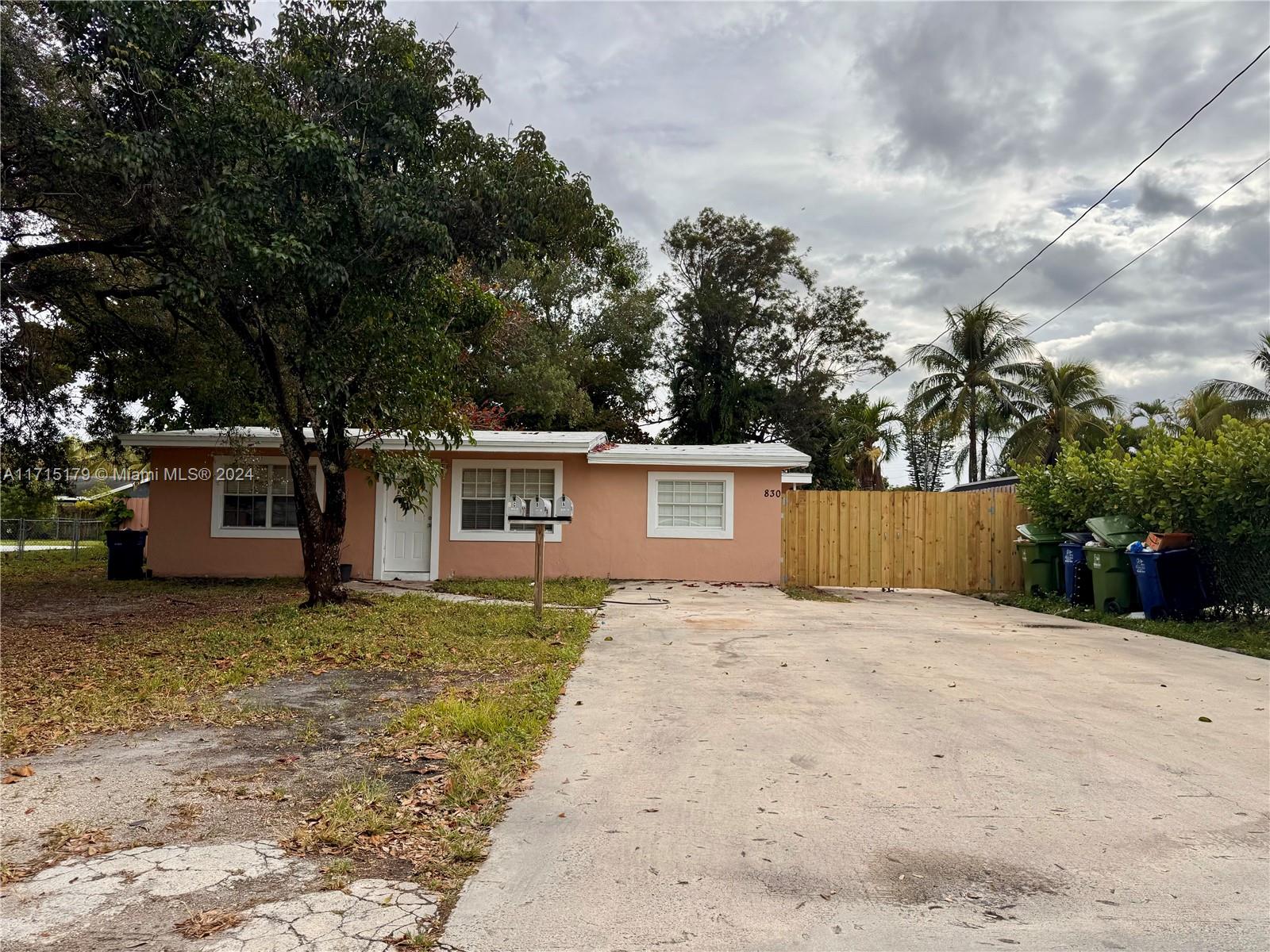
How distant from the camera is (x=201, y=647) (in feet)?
26.2

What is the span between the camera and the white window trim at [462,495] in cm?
1527

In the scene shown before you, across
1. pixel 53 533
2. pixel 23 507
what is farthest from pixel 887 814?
pixel 23 507

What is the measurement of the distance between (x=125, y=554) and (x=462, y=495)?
5.96m

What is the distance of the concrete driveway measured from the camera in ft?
9.82

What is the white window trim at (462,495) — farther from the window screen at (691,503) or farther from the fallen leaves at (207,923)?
the fallen leaves at (207,923)

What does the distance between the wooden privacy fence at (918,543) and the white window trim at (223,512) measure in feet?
29.7

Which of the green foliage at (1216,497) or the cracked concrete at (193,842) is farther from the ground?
the green foliage at (1216,497)

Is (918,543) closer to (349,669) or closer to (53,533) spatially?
(349,669)

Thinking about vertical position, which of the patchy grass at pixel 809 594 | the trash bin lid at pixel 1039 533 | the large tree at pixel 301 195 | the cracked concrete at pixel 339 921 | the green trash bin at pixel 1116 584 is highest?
the large tree at pixel 301 195

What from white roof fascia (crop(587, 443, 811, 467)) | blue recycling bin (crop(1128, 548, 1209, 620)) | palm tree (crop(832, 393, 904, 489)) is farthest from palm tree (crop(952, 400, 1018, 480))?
blue recycling bin (crop(1128, 548, 1209, 620))

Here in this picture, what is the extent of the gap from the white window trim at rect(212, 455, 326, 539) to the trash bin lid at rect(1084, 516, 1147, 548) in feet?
41.0

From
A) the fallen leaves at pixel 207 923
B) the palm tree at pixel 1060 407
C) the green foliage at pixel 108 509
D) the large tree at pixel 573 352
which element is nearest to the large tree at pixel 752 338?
the large tree at pixel 573 352

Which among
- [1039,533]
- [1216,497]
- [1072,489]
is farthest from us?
[1039,533]

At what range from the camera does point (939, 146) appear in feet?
45.2
